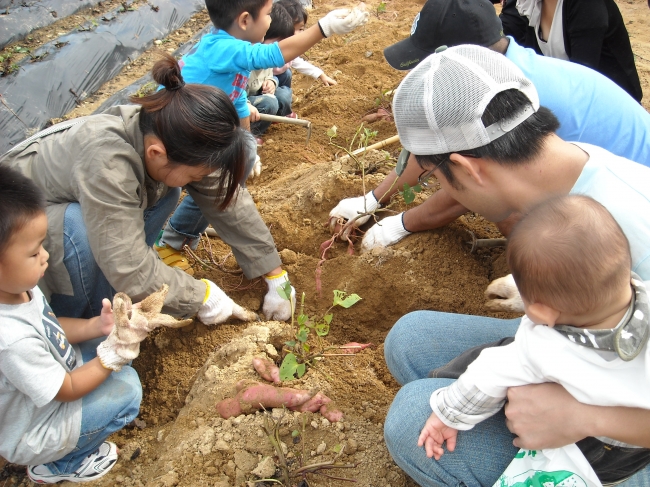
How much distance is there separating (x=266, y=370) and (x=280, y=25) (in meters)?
2.76

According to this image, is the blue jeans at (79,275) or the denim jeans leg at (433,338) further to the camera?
the blue jeans at (79,275)

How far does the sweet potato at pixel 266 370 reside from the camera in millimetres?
1813

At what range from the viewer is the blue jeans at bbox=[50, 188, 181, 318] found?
1.76 m

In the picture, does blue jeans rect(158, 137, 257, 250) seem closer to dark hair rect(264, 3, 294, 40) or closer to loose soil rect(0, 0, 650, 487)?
loose soil rect(0, 0, 650, 487)

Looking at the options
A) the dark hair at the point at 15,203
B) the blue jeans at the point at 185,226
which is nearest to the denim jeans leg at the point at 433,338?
the dark hair at the point at 15,203

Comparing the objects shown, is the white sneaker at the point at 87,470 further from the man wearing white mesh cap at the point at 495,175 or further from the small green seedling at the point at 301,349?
the man wearing white mesh cap at the point at 495,175

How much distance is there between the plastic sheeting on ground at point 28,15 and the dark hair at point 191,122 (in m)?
3.30

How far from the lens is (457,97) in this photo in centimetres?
123

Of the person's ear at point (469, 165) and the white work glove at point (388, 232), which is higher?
the person's ear at point (469, 165)

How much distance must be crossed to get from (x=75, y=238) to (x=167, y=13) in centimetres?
428

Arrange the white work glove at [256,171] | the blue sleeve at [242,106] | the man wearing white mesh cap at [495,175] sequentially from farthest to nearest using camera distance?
the white work glove at [256,171]
the blue sleeve at [242,106]
the man wearing white mesh cap at [495,175]

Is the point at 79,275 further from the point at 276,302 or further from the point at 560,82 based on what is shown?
the point at 560,82

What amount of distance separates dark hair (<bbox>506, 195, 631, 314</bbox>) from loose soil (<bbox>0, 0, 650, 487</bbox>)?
81 cm

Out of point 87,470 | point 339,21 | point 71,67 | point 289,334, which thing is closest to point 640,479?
point 289,334
